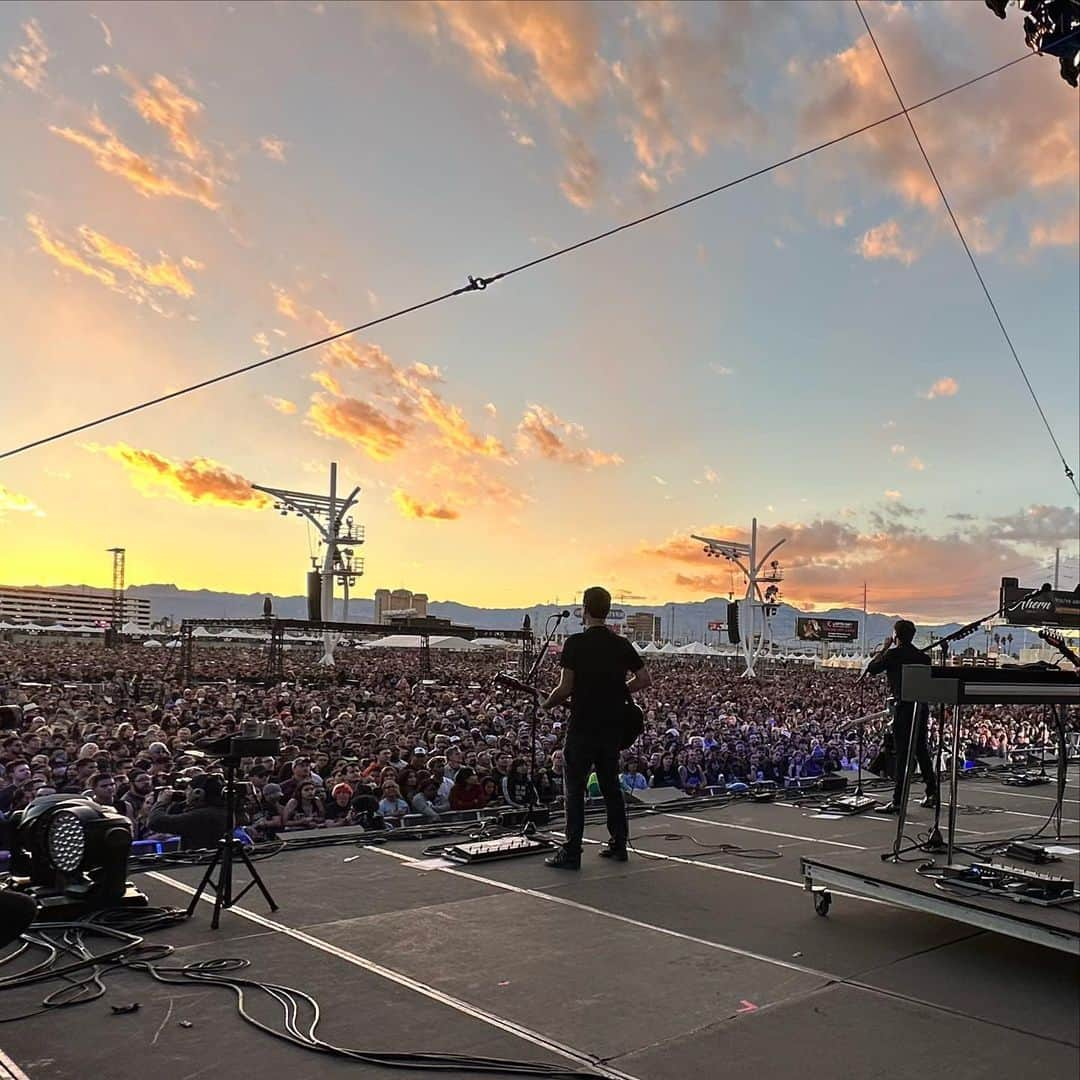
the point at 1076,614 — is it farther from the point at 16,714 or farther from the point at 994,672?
the point at 16,714

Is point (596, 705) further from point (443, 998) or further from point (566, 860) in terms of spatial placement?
point (443, 998)

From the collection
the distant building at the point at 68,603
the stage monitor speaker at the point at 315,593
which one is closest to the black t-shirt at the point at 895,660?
the stage monitor speaker at the point at 315,593

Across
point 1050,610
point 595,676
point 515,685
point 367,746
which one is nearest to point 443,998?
point 595,676

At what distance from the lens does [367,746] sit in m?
11.9

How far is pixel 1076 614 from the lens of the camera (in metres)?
15.8

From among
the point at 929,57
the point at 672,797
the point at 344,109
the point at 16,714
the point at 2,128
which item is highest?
the point at 344,109

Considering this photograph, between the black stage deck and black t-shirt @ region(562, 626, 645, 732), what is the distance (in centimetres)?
82

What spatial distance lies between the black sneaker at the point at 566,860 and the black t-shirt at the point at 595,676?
0.66 m

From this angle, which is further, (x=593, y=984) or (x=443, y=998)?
(x=593, y=984)

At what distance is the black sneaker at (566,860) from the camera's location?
15.9 ft

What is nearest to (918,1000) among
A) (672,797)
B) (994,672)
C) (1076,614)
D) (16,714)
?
(994,672)

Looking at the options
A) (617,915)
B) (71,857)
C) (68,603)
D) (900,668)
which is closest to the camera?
(71,857)

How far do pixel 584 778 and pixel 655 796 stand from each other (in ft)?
8.63

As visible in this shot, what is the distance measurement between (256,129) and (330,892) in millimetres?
8022
